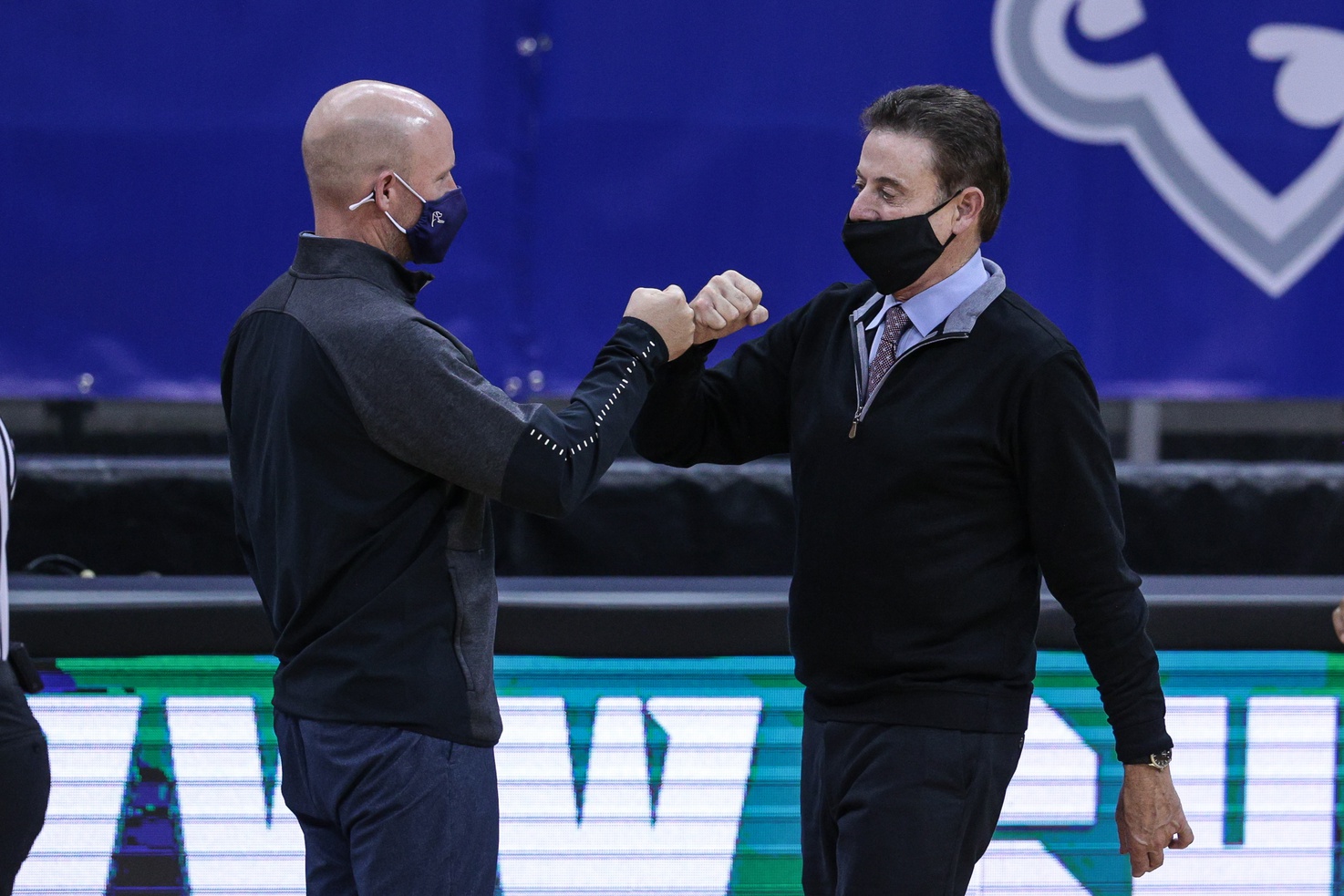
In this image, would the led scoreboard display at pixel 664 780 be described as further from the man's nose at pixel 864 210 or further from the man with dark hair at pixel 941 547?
the man's nose at pixel 864 210

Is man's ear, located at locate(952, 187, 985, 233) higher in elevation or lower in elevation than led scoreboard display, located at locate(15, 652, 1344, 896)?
higher

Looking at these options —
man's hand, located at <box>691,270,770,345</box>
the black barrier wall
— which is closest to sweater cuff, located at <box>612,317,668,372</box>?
man's hand, located at <box>691,270,770,345</box>

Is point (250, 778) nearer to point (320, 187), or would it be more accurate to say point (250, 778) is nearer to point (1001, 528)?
point (320, 187)

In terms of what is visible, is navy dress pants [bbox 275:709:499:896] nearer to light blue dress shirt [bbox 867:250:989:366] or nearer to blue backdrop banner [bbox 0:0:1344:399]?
light blue dress shirt [bbox 867:250:989:366]

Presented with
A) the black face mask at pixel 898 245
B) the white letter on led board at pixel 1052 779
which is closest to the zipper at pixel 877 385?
the black face mask at pixel 898 245

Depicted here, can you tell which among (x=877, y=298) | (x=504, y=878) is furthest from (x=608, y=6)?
(x=504, y=878)

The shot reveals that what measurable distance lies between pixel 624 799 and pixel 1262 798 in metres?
1.18

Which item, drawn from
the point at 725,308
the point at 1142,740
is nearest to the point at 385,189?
the point at 725,308

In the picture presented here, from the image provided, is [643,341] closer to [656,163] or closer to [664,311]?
[664,311]

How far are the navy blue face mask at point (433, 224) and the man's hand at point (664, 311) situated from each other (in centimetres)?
25

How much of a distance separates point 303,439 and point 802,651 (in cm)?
73

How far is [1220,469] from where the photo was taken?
10.3 feet

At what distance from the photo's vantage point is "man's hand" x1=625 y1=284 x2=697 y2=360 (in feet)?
5.69

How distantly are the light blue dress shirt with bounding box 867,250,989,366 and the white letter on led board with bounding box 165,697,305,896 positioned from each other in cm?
134
